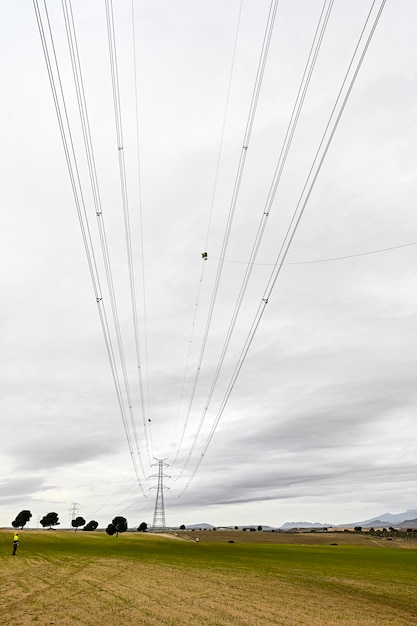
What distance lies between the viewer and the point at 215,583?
31438mm

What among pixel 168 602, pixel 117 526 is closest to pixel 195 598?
pixel 168 602

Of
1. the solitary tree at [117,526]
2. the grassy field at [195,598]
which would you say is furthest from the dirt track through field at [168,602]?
the solitary tree at [117,526]

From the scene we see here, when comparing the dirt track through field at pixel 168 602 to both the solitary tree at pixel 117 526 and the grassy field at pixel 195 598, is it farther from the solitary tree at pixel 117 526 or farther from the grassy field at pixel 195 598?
the solitary tree at pixel 117 526

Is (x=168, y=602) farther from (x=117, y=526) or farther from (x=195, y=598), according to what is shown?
(x=117, y=526)

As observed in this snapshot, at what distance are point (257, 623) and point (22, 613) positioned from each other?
399 inches

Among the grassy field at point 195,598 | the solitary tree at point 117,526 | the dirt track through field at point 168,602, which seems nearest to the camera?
the dirt track through field at point 168,602

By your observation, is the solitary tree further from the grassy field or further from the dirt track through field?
the dirt track through field

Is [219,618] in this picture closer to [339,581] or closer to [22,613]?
[22,613]

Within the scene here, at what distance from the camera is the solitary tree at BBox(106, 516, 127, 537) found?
172 metres

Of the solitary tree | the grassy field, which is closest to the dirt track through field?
the grassy field

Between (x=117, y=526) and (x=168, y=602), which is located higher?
(x=117, y=526)

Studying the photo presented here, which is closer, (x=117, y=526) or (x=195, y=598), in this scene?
(x=195, y=598)

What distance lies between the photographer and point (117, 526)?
7269 inches

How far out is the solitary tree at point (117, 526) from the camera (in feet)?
565
